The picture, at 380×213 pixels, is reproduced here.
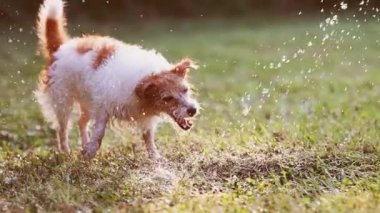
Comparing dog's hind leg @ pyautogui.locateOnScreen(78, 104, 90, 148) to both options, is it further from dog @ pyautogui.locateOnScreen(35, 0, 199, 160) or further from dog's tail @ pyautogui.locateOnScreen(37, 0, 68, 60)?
dog's tail @ pyautogui.locateOnScreen(37, 0, 68, 60)

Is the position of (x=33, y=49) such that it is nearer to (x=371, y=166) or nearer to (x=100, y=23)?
(x=100, y=23)

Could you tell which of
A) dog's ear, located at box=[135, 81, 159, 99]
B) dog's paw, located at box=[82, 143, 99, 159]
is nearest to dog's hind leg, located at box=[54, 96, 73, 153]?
dog's paw, located at box=[82, 143, 99, 159]

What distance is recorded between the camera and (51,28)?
22.9 feet

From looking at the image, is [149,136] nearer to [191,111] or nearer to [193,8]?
[191,111]

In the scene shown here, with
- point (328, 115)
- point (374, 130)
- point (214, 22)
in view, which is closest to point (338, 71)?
point (328, 115)

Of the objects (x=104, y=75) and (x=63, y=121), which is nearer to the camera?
(x=104, y=75)

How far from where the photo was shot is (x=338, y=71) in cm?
1131

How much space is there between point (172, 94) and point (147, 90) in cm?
19

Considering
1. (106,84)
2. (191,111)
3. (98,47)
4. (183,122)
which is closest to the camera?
(191,111)

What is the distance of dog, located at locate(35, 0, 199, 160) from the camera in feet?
19.9

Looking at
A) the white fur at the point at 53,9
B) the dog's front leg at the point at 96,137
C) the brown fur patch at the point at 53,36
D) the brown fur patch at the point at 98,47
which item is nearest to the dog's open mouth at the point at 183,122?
the dog's front leg at the point at 96,137

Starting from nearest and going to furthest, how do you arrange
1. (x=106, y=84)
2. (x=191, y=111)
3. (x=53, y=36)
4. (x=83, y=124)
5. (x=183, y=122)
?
(x=191, y=111), (x=183, y=122), (x=106, y=84), (x=53, y=36), (x=83, y=124)

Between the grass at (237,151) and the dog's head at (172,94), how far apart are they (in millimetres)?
343

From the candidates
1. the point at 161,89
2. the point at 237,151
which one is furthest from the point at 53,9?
the point at 237,151
